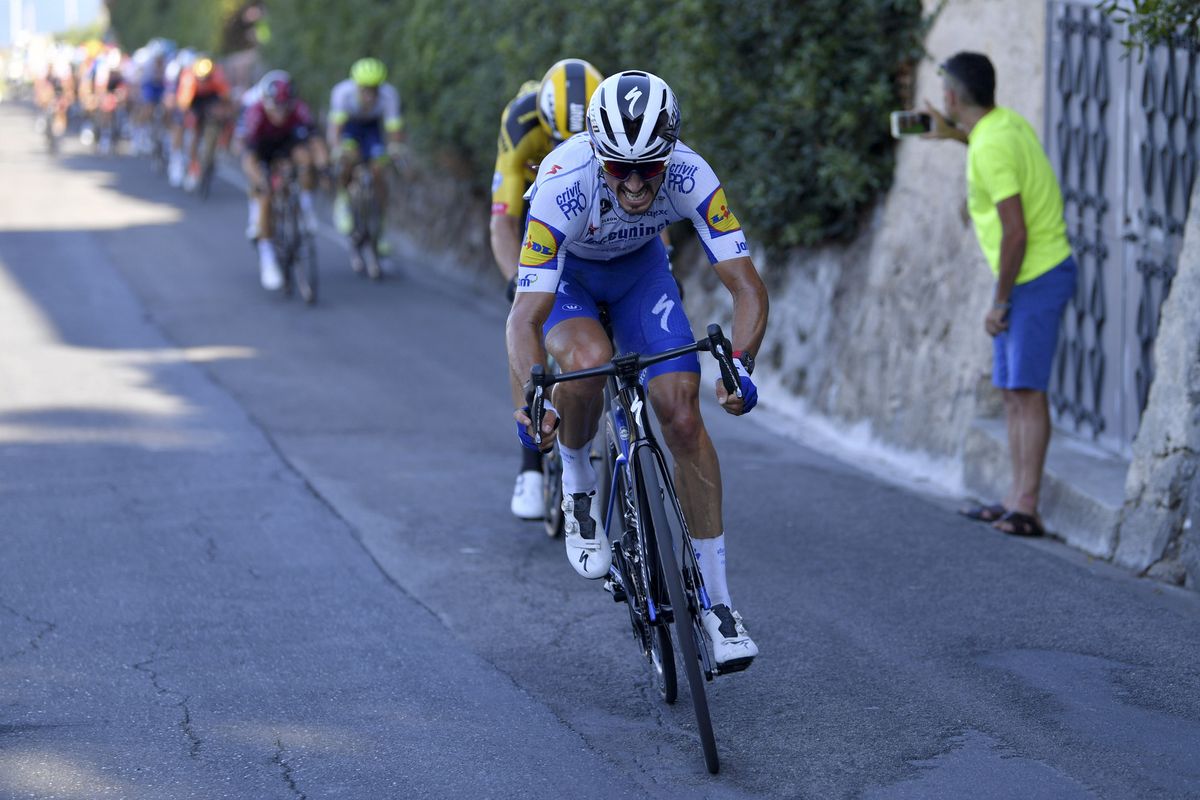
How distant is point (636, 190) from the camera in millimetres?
5238

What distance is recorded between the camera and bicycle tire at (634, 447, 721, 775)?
4.67m

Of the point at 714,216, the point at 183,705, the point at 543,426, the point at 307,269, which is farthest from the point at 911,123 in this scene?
the point at 307,269

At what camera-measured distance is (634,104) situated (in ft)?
16.5

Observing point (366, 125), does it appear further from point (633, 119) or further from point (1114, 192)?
point (633, 119)

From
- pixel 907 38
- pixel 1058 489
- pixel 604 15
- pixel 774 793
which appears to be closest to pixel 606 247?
pixel 774 793

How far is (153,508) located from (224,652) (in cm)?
248

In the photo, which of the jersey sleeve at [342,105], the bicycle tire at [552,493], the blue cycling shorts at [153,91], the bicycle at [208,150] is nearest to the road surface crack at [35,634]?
the bicycle tire at [552,493]

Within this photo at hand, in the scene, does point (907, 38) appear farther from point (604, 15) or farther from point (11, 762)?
point (11, 762)

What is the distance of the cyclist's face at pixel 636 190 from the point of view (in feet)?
17.1

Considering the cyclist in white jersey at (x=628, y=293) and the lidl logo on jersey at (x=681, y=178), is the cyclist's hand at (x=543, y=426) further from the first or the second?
the lidl logo on jersey at (x=681, y=178)

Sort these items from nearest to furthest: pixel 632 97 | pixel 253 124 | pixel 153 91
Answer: pixel 632 97
pixel 253 124
pixel 153 91

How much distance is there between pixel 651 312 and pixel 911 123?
9.38ft

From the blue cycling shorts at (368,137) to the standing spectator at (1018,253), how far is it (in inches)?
387

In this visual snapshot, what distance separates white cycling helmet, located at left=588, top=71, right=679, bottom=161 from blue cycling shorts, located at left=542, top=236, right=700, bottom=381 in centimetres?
76
